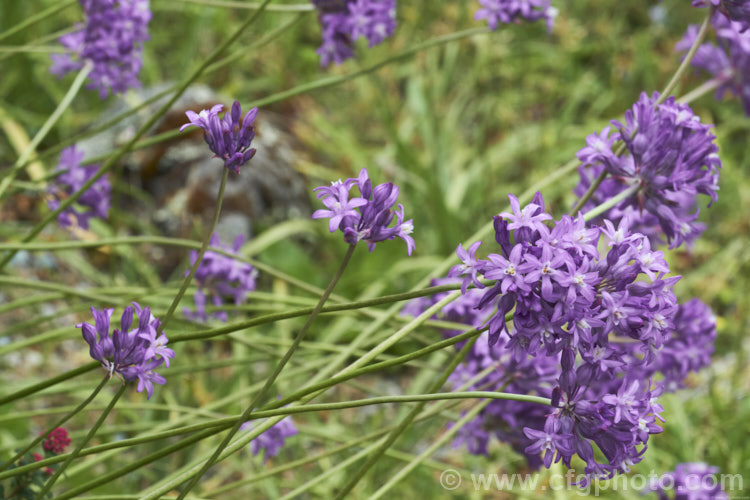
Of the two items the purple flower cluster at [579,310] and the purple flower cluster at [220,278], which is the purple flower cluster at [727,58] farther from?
the purple flower cluster at [220,278]

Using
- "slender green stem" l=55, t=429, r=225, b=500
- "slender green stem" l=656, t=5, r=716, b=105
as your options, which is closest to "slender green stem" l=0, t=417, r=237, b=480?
"slender green stem" l=55, t=429, r=225, b=500

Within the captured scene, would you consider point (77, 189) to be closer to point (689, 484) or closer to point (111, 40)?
point (111, 40)

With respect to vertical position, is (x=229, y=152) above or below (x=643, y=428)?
above

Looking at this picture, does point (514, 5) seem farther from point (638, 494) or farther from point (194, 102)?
point (194, 102)

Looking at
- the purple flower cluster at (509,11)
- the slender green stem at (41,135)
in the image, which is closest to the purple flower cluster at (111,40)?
the slender green stem at (41,135)

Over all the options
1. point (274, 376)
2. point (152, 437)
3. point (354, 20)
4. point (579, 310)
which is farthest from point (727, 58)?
point (152, 437)

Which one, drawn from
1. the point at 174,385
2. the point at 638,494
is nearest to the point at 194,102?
the point at 174,385
